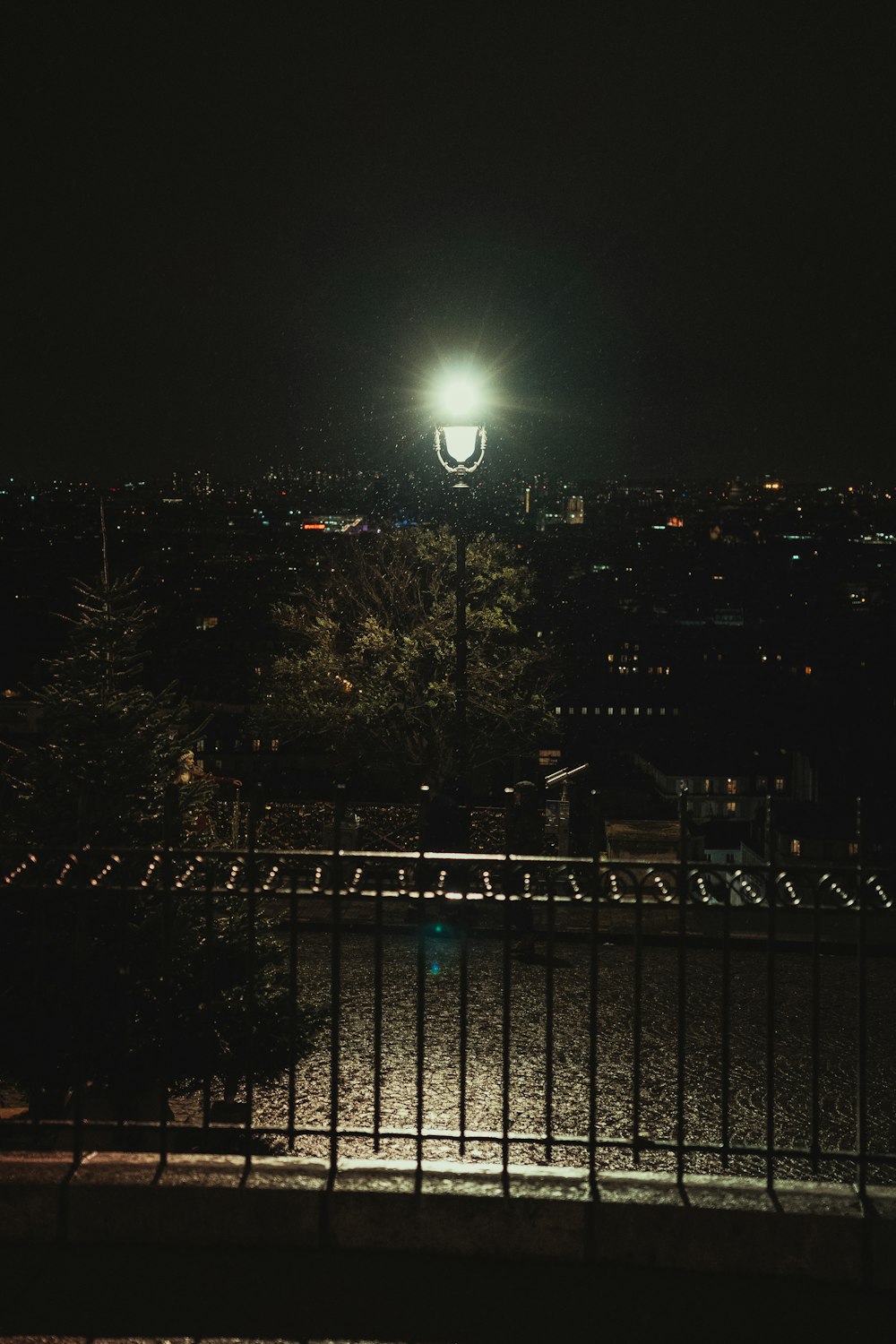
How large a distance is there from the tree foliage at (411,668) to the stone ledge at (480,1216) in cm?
1639

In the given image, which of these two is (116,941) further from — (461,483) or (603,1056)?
(461,483)

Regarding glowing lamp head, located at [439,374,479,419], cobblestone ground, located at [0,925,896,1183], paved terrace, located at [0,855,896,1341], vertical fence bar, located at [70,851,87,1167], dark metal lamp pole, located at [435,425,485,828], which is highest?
glowing lamp head, located at [439,374,479,419]

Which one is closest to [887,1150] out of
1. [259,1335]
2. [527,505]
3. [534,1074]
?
[534,1074]

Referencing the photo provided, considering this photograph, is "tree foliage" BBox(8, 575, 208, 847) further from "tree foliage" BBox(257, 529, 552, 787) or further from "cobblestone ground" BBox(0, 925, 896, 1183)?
"tree foliage" BBox(257, 529, 552, 787)

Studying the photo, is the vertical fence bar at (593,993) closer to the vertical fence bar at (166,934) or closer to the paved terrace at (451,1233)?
the paved terrace at (451,1233)

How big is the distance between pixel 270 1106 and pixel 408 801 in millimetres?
11147

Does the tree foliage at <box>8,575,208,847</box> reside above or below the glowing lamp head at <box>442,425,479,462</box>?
below

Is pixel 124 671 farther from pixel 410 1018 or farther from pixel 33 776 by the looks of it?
pixel 410 1018

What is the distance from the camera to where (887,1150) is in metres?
6.52

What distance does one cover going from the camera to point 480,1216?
3721mm

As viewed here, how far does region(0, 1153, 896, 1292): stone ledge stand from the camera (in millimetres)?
3625

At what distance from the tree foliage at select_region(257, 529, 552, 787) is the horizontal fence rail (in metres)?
9.22

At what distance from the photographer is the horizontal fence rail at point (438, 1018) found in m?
3.96

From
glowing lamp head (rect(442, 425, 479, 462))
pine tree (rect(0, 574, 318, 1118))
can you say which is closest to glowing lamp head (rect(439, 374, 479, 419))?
glowing lamp head (rect(442, 425, 479, 462))
